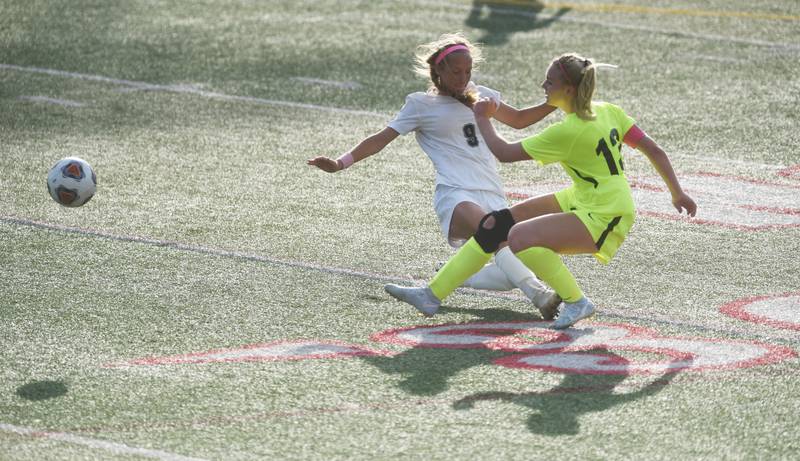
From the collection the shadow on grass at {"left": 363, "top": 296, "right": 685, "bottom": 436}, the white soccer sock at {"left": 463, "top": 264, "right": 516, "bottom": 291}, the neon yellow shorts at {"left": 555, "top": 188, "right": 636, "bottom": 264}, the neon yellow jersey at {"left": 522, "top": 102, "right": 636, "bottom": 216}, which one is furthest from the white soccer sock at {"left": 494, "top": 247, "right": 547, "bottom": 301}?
the shadow on grass at {"left": 363, "top": 296, "right": 685, "bottom": 436}

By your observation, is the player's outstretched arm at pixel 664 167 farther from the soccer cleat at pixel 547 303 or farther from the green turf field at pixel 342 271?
the soccer cleat at pixel 547 303

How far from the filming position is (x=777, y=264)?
8445 millimetres

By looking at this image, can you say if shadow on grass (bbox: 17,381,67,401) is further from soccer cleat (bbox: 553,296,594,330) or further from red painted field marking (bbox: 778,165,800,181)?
red painted field marking (bbox: 778,165,800,181)

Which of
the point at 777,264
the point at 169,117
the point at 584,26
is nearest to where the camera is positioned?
the point at 777,264

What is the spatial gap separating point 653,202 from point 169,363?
4828 mm

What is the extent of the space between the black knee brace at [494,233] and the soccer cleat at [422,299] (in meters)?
0.38

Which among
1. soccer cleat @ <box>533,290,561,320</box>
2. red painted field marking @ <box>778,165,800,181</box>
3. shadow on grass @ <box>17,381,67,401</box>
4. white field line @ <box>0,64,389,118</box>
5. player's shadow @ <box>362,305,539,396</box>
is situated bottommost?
white field line @ <box>0,64,389,118</box>

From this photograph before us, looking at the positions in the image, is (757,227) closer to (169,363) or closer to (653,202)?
(653,202)

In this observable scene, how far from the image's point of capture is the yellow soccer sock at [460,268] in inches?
279

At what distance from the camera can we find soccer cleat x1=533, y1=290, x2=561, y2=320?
23.4ft

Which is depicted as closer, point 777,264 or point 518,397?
point 518,397

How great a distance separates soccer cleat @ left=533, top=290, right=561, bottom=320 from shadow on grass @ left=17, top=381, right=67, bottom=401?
8.06 feet

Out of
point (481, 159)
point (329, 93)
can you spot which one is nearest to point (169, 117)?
point (329, 93)

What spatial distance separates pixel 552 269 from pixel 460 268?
19.4 inches
